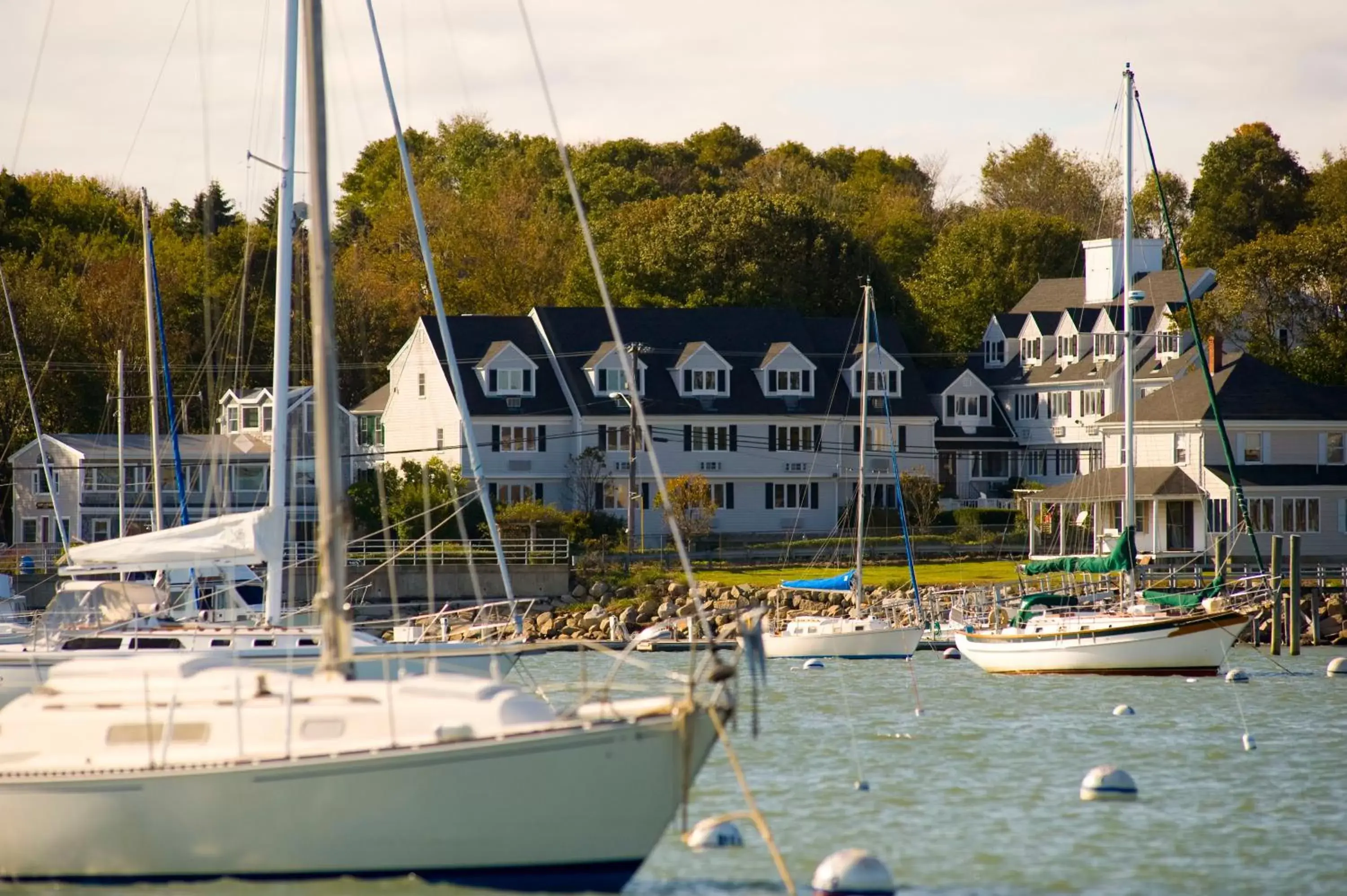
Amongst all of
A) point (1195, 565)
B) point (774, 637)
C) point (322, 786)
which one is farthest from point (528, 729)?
point (1195, 565)

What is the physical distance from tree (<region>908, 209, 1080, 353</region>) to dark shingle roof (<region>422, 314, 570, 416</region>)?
29337 millimetres

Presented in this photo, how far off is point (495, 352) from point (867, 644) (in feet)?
97.0

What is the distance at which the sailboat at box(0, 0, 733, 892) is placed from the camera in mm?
17156

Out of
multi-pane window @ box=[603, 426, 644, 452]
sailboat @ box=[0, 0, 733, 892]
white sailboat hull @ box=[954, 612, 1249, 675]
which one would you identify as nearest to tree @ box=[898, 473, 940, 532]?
multi-pane window @ box=[603, 426, 644, 452]

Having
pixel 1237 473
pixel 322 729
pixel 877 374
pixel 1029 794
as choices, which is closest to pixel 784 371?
pixel 877 374

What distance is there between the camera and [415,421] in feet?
249

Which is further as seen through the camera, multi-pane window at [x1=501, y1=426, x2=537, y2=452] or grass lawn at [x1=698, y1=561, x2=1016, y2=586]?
multi-pane window at [x1=501, y1=426, x2=537, y2=452]

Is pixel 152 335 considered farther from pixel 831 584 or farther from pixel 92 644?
pixel 831 584

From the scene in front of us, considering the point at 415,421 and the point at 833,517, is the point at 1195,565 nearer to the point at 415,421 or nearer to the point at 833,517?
the point at 833,517

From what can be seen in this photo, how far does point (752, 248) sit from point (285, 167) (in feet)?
195

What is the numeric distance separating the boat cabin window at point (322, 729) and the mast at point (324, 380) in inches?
36.4

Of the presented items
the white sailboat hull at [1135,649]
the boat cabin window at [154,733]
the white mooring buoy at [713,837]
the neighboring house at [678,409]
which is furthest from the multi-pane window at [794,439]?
the boat cabin window at [154,733]

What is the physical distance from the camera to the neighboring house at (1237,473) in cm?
6662

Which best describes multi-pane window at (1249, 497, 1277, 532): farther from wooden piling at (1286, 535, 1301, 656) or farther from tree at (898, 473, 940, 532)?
wooden piling at (1286, 535, 1301, 656)
